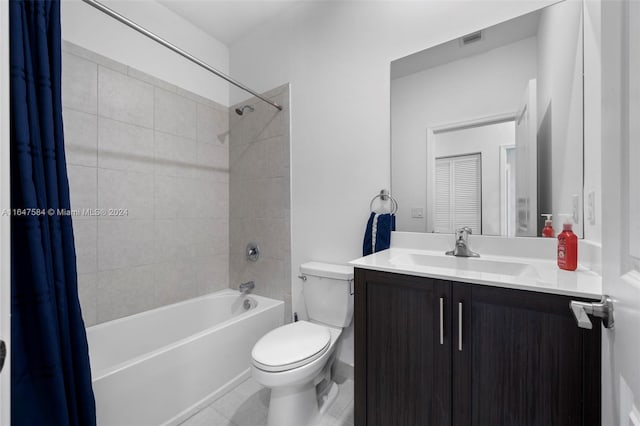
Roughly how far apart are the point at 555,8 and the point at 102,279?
9.09 feet

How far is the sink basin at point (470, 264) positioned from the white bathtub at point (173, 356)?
111 cm

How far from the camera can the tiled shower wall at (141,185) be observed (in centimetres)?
163

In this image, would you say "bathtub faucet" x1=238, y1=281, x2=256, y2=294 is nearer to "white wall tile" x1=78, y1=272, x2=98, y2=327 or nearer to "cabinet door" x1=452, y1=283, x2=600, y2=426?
"white wall tile" x1=78, y1=272, x2=98, y2=327

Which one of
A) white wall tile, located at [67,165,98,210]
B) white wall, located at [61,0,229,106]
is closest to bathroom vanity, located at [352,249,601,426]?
white wall tile, located at [67,165,98,210]

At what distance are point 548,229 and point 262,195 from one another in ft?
5.91

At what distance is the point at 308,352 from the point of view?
4.36ft

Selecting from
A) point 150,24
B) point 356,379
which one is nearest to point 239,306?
point 356,379

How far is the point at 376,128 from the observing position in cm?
170

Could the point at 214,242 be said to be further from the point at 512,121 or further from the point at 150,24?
the point at 512,121

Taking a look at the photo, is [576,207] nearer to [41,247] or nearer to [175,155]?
[41,247]

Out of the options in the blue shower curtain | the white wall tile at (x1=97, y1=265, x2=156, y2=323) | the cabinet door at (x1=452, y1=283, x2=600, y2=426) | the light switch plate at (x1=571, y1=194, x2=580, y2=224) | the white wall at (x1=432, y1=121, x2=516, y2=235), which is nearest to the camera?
the cabinet door at (x1=452, y1=283, x2=600, y2=426)

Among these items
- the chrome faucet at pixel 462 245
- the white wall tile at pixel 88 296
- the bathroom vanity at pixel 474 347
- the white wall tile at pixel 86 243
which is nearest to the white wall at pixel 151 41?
the white wall tile at pixel 86 243

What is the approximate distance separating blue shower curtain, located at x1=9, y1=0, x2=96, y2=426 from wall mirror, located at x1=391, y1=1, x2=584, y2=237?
155 centimetres

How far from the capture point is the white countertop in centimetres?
83
